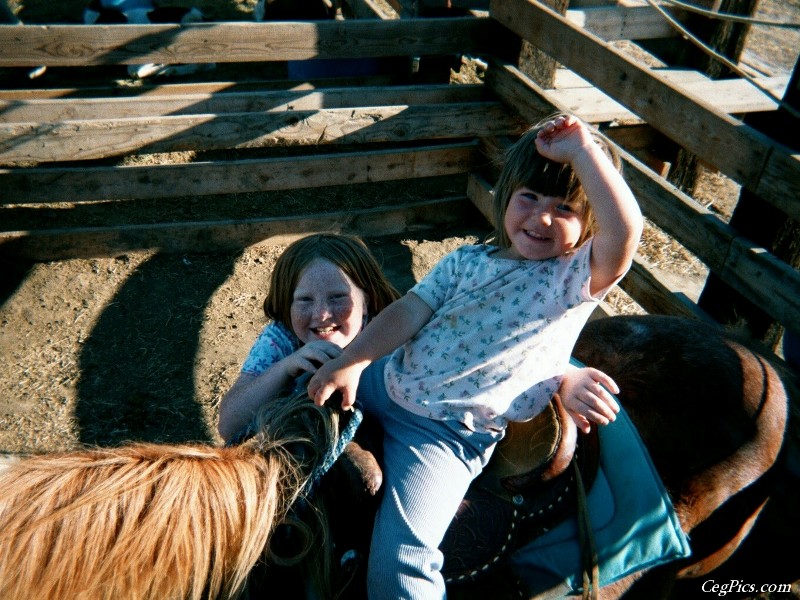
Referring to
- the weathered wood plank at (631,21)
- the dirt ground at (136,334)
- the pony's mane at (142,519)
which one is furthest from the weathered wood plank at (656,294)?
the weathered wood plank at (631,21)

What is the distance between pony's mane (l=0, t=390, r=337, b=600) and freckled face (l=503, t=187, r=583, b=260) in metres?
0.71

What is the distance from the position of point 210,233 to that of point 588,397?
11.2 ft

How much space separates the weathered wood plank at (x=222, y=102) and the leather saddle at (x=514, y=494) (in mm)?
3064

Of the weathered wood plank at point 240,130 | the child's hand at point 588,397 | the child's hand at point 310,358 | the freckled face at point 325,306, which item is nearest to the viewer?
the child's hand at point 588,397

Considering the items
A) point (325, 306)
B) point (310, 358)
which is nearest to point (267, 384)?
point (310, 358)

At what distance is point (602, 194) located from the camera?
138 cm

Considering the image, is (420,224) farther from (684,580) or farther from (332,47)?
(684,580)

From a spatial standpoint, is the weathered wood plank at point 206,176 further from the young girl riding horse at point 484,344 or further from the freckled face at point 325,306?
the young girl riding horse at point 484,344

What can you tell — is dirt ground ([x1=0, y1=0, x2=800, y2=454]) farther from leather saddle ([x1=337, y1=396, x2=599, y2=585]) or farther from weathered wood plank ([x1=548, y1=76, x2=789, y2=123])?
leather saddle ([x1=337, y1=396, x2=599, y2=585])

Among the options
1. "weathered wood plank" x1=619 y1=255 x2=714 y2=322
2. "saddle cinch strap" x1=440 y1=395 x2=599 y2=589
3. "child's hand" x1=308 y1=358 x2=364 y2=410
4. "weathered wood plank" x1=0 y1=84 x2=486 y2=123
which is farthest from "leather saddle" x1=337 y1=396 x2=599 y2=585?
"weathered wood plank" x1=0 y1=84 x2=486 y2=123

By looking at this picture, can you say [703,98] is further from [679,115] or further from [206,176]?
[206,176]

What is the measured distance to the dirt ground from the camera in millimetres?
3436

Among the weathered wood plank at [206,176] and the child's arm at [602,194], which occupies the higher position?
the child's arm at [602,194]

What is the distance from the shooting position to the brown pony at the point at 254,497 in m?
1.29
